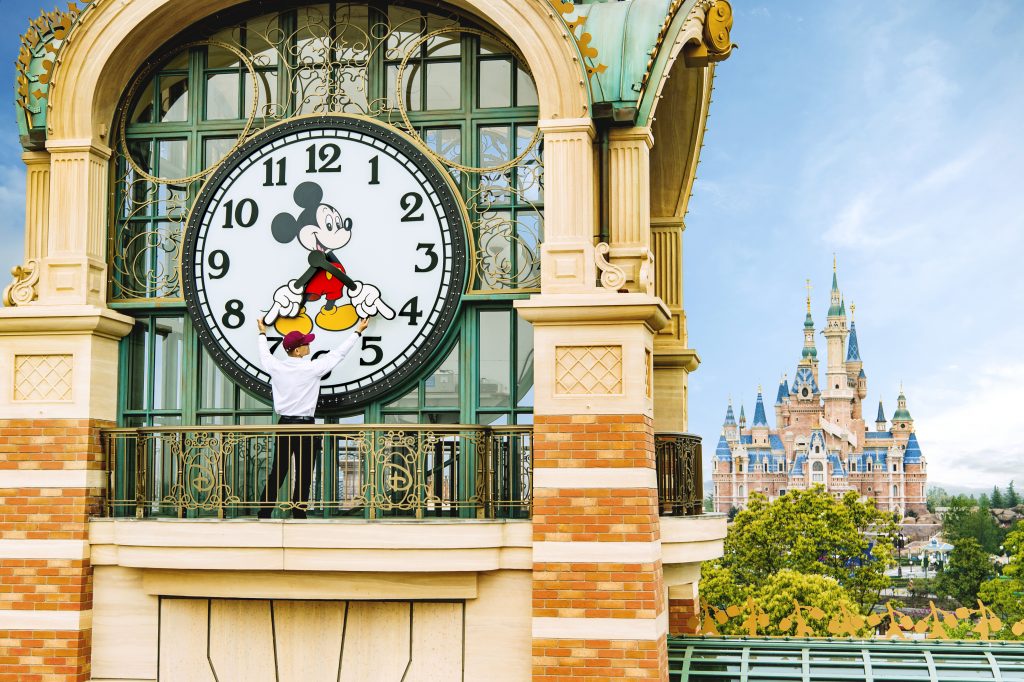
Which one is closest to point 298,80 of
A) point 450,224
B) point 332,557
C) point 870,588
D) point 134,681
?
point 450,224

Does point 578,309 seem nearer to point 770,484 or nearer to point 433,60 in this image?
point 433,60

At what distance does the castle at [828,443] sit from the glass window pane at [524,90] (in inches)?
6315

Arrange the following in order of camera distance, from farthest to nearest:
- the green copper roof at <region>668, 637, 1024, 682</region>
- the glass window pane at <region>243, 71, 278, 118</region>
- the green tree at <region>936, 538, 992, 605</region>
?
the green tree at <region>936, 538, 992, 605</region>, the glass window pane at <region>243, 71, 278, 118</region>, the green copper roof at <region>668, 637, 1024, 682</region>

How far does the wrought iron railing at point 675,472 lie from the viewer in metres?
12.2

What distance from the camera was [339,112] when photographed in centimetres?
1239

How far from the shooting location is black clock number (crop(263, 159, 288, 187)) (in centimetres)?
1228

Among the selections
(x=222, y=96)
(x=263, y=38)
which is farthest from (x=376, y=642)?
(x=263, y=38)

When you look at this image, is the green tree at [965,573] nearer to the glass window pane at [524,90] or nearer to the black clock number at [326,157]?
the glass window pane at [524,90]

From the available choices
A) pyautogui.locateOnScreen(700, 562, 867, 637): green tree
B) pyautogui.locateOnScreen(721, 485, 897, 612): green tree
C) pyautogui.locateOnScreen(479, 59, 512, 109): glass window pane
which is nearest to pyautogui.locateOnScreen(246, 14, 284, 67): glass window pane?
pyautogui.locateOnScreen(479, 59, 512, 109): glass window pane

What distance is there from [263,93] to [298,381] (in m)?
3.26

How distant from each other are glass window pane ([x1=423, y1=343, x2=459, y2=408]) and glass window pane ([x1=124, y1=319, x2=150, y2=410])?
3.09m

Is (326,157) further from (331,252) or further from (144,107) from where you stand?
(144,107)

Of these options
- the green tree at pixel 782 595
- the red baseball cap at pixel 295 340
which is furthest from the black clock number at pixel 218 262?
the green tree at pixel 782 595

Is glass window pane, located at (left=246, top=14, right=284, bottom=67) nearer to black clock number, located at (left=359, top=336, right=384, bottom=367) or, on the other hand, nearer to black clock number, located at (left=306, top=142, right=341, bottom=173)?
black clock number, located at (left=306, top=142, right=341, bottom=173)
